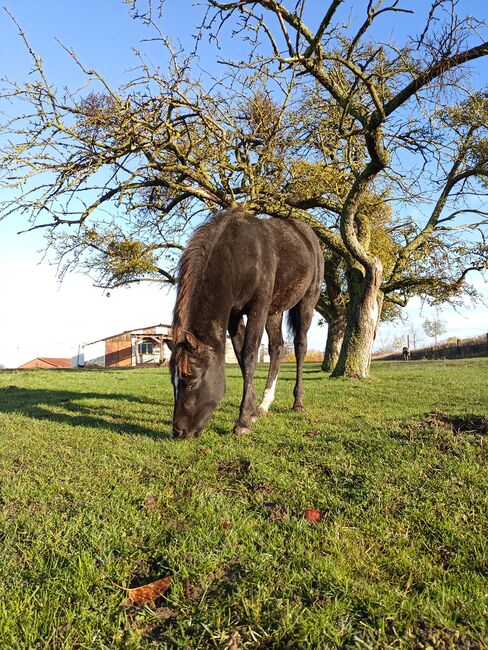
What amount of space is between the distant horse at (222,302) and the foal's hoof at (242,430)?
0.01 meters

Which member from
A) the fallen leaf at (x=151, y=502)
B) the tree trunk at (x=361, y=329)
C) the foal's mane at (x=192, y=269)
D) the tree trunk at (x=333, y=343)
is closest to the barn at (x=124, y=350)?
the tree trunk at (x=333, y=343)

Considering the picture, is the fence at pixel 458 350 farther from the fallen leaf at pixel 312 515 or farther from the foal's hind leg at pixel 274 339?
the fallen leaf at pixel 312 515

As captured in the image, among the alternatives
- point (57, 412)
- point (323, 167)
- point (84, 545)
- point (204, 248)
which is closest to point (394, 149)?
point (323, 167)

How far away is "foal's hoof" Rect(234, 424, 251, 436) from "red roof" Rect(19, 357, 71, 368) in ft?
196

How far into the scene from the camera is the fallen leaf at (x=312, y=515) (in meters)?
2.87

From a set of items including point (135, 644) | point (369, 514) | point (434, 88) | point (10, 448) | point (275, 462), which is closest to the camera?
point (135, 644)

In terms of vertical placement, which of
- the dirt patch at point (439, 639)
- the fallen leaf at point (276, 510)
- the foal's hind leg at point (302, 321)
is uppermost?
the foal's hind leg at point (302, 321)

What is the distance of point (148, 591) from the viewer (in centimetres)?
213

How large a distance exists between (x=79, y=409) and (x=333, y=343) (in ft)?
48.3

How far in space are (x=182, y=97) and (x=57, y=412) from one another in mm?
6777

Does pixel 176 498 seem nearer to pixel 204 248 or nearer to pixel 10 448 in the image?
pixel 10 448

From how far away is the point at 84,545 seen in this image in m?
2.54

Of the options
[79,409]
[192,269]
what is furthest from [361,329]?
[192,269]

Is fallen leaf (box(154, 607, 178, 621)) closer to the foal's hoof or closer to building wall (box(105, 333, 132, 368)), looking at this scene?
the foal's hoof
